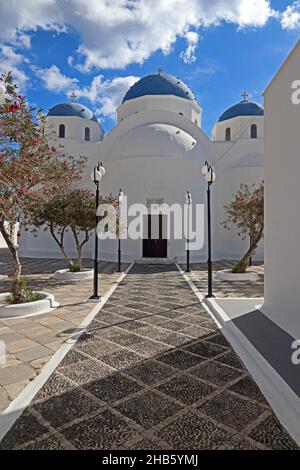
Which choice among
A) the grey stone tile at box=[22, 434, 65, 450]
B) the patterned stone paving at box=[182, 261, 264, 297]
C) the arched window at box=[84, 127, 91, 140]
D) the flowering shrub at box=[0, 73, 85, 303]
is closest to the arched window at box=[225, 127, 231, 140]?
the arched window at box=[84, 127, 91, 140]

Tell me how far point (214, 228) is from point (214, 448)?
58.2 ft

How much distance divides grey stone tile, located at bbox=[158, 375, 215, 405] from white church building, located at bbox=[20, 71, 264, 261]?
43.6 feet

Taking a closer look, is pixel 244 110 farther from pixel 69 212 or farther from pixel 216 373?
pixel 216 373

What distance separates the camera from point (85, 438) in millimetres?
2643

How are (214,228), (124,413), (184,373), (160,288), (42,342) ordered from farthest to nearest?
(214,228), (160,288), (42,342), (184,373), (124,413)

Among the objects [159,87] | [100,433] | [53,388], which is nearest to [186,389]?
[100,433]

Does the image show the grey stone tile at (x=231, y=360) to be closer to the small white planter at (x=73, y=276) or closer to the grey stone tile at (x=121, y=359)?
the grey stone tile at (x=121, y=359)

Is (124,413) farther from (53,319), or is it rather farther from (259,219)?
(259,219)

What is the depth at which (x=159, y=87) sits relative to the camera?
75.7 ft

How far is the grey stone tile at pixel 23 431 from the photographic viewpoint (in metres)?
2.57

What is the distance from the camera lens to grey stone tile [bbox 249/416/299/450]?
8.44 ft

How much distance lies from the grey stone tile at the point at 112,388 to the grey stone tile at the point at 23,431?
27.0 inches

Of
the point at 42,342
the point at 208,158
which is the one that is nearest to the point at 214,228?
the point at 208,158

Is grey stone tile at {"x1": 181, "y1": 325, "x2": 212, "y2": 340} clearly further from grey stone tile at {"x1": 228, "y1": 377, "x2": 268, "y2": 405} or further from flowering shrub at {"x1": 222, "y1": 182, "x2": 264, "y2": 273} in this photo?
flowering shrub at {"x1": 222, "y1": 182, "x2": 264, "y2": 273}
